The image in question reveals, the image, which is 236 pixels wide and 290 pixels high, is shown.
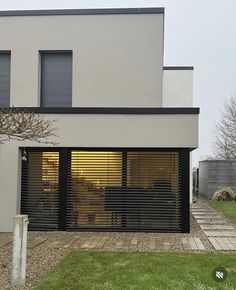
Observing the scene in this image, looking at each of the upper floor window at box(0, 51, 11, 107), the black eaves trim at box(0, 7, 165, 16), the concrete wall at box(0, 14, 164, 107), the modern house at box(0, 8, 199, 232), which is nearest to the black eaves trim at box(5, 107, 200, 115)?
the modern house at box(0, 8, 199, 232)

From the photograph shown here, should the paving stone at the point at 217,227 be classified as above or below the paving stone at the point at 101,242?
above

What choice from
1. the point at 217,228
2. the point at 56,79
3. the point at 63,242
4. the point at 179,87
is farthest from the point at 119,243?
the point at 179,87

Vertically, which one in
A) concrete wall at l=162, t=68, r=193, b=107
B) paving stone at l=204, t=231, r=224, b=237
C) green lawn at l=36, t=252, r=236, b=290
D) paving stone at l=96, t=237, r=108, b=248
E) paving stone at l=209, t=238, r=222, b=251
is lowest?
green lawn at l=36, t=252, r=236, b=290

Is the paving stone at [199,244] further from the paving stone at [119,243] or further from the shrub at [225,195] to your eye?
the shrub at [225,195]

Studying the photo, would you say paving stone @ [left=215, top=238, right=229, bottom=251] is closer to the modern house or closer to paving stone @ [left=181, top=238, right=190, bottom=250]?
paving stone @ [left=181, top=238, right=190, bottom=250]

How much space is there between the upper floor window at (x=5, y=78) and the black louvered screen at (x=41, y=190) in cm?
279

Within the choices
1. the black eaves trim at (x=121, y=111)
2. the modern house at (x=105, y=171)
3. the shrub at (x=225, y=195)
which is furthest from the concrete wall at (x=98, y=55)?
the shrub at (x=225, y=195)

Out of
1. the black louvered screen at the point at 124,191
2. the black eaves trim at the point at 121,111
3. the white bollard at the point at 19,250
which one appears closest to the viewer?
the white bollard at the point at 19,250

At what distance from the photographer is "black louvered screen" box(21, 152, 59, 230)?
39.0 feet

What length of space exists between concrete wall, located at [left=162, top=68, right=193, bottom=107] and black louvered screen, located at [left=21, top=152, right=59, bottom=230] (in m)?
9.96

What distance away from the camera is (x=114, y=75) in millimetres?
13492

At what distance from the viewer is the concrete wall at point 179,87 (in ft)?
68.5

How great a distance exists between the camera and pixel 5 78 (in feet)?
46.4

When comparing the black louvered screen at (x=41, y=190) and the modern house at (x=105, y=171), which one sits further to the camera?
the black louvered screen at (x=41, y=190)
